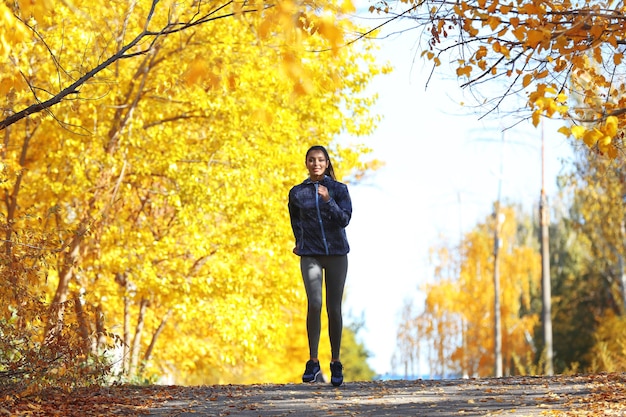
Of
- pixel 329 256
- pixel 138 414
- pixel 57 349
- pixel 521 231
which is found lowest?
pixel 138 414

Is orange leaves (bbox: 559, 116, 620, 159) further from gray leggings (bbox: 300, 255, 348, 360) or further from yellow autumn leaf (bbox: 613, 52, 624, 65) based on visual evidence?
gray leggings (bbox: 300, 255, 348, 360)

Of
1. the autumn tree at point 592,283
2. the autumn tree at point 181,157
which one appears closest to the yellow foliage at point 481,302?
the autumn tree at point 592,283

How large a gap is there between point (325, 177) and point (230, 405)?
2.10 metres

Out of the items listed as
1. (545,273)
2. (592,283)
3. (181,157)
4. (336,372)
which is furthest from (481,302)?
(336,372)

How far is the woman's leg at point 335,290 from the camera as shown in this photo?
7.43 m

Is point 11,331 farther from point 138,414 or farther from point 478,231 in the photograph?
point 478,231

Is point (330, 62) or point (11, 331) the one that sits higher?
point (330, 62)

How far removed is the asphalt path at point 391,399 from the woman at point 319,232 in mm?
559

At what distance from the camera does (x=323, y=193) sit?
7.25 meters

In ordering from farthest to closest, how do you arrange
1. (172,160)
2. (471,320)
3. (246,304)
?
(471,320)
(246,304)
(172,160)

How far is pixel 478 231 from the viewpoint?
51031 mm

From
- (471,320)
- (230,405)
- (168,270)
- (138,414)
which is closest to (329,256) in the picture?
(230,405)

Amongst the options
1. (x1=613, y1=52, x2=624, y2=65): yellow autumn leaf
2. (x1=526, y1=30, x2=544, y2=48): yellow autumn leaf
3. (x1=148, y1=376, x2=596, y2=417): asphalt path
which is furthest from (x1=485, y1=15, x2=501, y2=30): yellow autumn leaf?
(x1=148, y1=376, x2=596, y2=417): asphalt path

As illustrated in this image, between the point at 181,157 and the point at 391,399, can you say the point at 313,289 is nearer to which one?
the point at 391,399
